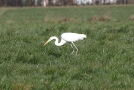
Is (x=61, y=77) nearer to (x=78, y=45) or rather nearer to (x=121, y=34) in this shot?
(x=78, y=45)

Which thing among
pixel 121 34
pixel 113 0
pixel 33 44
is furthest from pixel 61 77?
pixel 113 0

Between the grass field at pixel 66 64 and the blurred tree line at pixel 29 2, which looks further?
the blurred tree line at pixel 29 2

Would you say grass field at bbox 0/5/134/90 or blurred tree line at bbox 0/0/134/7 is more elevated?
grass field at bbox 0/5/134/90

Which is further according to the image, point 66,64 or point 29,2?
point 29,2

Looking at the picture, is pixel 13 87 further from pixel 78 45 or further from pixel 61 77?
pixel 78 45

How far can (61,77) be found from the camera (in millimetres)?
10398

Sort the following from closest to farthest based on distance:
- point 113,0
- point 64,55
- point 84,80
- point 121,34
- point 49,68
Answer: point 84,80
point 49,68
point 64,55
point 121,34
point 113,0

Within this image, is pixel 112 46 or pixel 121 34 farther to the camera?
pixel 121 34

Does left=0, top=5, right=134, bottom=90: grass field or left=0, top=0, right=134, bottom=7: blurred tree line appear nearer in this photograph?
left=0, top=5, right=134, bottom=90: grass field

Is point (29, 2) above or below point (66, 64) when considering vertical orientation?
below

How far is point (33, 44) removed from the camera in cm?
1458

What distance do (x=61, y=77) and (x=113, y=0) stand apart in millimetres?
67579

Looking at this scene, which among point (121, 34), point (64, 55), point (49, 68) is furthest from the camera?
point (121, 34)

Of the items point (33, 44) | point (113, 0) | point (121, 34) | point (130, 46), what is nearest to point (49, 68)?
point (33, 44)
